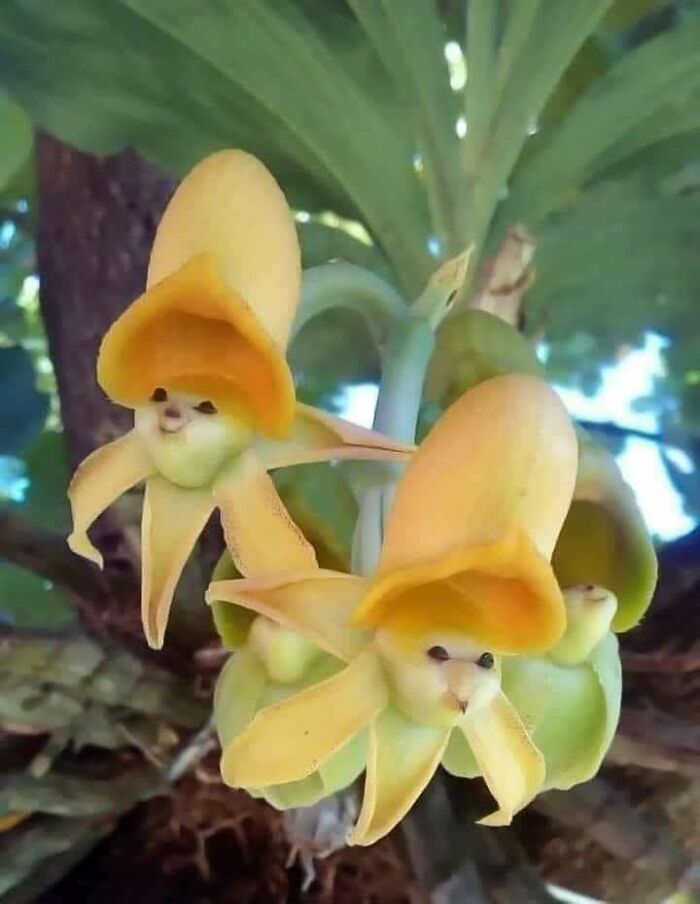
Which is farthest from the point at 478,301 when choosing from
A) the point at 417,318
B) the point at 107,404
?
the point at 107,404

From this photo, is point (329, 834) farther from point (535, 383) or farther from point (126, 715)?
point (535, 383)

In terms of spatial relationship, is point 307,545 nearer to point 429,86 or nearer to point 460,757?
point 460,757

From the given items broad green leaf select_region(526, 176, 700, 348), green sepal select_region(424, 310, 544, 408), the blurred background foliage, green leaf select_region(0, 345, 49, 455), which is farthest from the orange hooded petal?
green leaf select_region(0, 345, 49, 455)

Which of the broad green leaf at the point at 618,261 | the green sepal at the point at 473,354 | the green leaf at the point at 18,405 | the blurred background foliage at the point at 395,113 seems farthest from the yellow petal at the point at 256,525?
the green leaf at the point at 18,405

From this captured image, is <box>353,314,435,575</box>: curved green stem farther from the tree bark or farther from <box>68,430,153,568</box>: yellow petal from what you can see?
the tree bark

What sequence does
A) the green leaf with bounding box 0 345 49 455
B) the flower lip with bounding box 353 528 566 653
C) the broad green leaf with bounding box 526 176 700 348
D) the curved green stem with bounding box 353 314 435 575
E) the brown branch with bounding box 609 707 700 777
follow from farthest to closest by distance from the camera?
the green leaf with bounding box 0 345 49 455, the broad green leaf with bounding box 526 176 700 348, the brown branch with bounding box 609 707 700 777, the curved green stem with bounding box 353 314 435 575, the flower lip with bounding box 353 528 566 653
